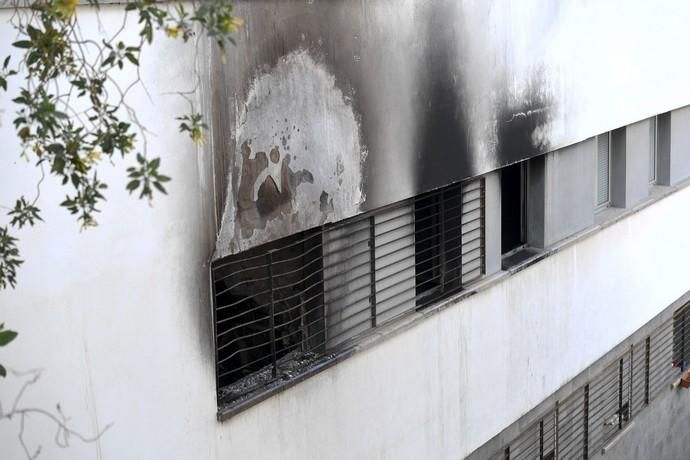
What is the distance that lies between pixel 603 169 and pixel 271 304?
7232 mm

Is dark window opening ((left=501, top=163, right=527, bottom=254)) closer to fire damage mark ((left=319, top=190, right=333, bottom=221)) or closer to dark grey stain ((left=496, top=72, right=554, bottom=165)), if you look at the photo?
dark grey stain ((left=496, top=72, right=554, bottom=165))

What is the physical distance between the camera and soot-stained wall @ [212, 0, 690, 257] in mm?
6590

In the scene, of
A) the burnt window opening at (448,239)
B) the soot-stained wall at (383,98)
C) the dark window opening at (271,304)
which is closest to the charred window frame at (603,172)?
the soot-stained wall at (383,98)

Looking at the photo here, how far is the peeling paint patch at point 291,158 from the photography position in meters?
6.55

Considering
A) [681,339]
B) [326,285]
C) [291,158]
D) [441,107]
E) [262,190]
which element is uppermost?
[441,107]

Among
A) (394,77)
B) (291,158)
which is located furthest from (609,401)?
(291,158)

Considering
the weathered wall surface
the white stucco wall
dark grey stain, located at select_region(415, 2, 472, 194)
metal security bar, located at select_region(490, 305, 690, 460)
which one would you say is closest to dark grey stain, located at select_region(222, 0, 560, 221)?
dark grey stain, located at select_region(415, 2, 472, 194)

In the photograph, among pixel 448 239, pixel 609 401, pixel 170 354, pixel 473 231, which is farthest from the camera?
pixel 609 401

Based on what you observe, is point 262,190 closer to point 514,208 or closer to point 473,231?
point 473,231

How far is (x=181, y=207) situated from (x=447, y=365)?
3.69 m

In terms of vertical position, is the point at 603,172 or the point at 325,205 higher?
the point at 325,205

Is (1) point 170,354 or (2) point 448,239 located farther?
(2) point 448,239

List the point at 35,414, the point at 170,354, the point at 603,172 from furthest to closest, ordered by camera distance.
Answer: the point at 603,172 → the point at 170,354 → the point at 35,414

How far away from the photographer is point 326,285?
7.87 meters
